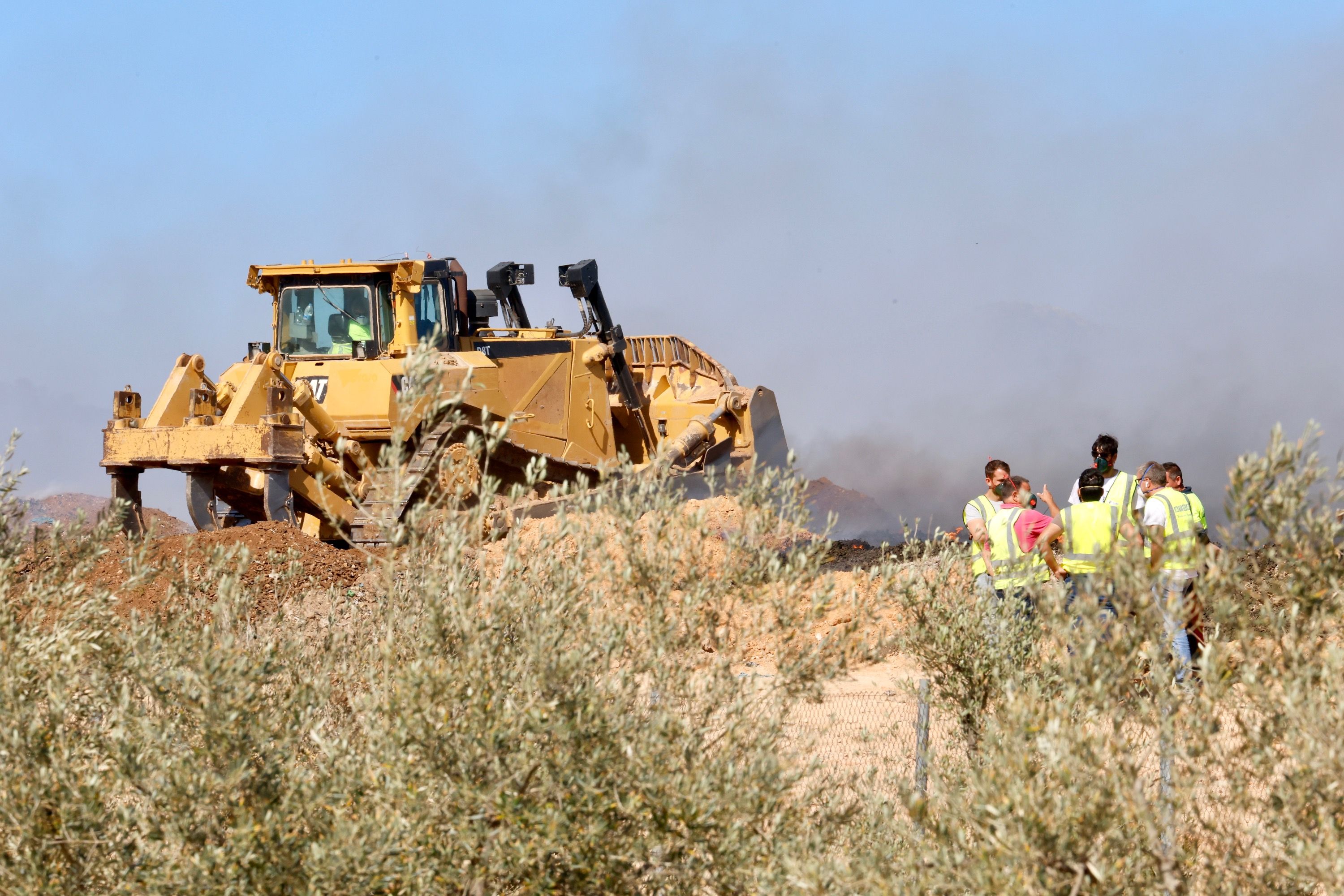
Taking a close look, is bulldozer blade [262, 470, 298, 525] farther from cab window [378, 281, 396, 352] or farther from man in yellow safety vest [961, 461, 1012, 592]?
man in yellow safety vest [961, 461, 1012, 592]

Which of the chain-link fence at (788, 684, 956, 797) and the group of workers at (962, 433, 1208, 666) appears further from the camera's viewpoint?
the group of workers at (962, 433, 1208, 666)

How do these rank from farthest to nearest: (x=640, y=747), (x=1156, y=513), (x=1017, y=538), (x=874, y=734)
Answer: (x=1156, y=513) → (x=1017, y=538) → (x=874, y=734) → (x=640, y=747)

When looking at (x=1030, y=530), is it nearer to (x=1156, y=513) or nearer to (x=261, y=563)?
(x=1156, y=513)

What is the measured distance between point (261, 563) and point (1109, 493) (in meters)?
7.58

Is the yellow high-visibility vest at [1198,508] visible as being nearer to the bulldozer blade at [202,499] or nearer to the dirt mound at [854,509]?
the bulldozer blade at [202,499]

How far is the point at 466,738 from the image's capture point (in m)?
4.14

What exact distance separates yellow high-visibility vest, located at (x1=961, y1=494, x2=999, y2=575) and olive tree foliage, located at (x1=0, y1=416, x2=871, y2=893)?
3.46 meters

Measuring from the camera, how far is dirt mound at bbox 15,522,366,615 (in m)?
11.1

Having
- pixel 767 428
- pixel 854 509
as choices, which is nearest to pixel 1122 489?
pixel 767 428

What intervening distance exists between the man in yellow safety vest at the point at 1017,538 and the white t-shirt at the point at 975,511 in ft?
0.15

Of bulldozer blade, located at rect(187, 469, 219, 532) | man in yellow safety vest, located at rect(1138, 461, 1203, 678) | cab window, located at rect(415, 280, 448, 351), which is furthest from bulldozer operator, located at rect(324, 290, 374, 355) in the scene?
man in yellow safety vest, located at rect(1138, 461, 1203, 678)

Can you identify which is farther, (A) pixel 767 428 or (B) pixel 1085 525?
(A) pixel 767 428

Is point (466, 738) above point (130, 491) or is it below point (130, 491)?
below

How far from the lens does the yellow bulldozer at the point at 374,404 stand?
13.5 metres
